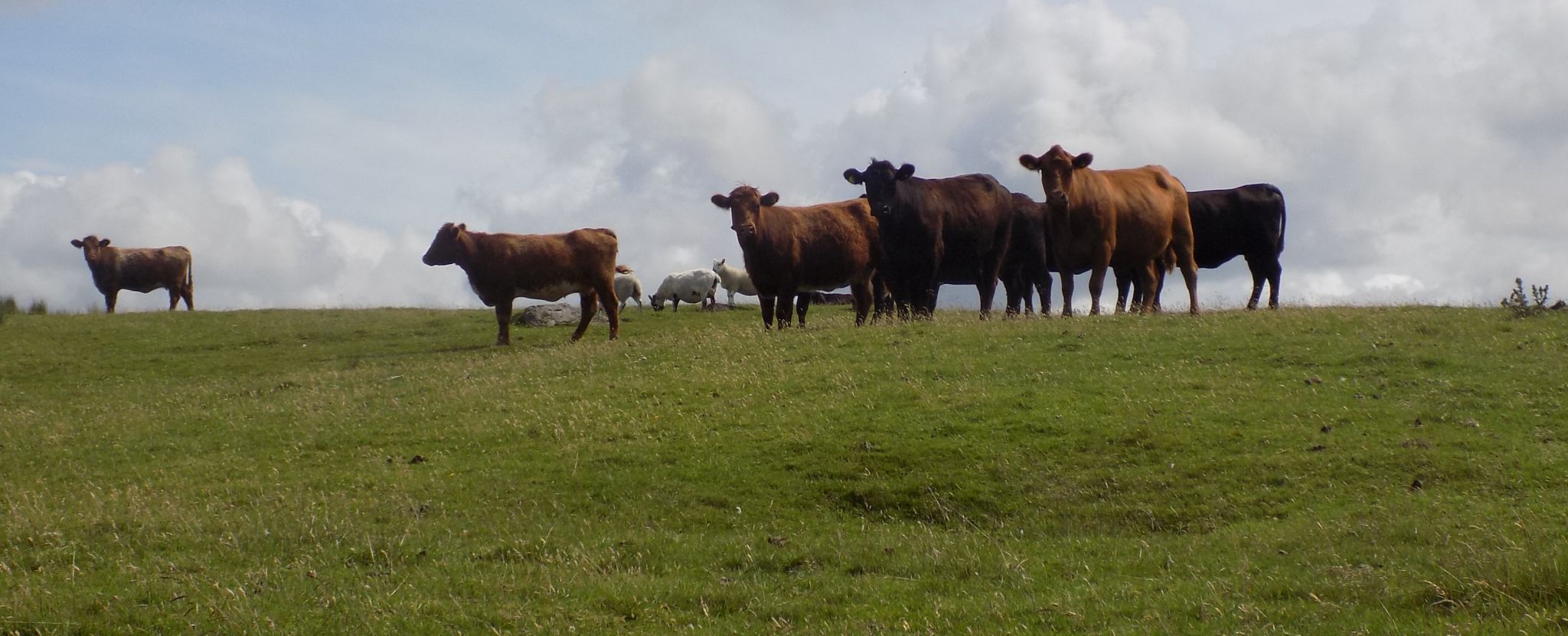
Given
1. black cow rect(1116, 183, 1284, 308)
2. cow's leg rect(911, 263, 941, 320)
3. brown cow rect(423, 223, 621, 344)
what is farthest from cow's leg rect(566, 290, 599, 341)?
black cow rect(1116, 183, 1284, 308)

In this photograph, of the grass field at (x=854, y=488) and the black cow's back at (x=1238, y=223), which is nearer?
the grass field at (x=854, y=488)

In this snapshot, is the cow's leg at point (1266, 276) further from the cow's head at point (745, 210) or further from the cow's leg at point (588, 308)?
the cow's leg at point (588, 308)

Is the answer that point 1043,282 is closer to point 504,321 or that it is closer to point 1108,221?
point 1108,221

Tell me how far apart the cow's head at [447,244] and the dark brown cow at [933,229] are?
940 cm

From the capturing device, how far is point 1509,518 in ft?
33.8

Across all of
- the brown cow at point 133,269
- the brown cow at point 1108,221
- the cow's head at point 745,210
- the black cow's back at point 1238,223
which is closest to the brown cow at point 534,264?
the cow's head at point 745,210

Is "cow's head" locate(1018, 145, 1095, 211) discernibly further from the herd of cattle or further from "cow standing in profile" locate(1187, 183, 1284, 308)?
"cow standing in profile" locate(1187, 183, 1284, 308)

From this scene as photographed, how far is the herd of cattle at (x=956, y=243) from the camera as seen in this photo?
2323cm

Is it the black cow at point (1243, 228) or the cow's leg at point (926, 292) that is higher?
the black cow at point (1243, 228)

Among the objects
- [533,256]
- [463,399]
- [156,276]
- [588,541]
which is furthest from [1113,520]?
[156,276]

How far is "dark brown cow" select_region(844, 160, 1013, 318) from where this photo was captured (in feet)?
76.8

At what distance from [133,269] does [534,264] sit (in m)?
19.9

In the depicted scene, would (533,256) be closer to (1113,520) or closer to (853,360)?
(853,360)

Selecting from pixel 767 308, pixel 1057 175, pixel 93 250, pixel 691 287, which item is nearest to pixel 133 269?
pixel 93 250
